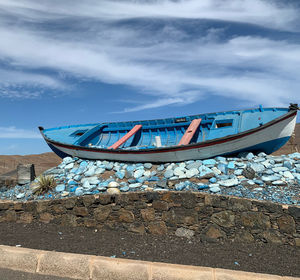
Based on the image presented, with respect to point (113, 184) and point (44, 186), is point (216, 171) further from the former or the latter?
point (44, 186)

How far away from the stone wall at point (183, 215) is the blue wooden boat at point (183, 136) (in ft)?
10.1

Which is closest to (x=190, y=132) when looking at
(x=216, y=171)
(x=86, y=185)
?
(x=216, y=171)

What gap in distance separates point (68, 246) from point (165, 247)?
2226mm

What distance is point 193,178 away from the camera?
9062 mm

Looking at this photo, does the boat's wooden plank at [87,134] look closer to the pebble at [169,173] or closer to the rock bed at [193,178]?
the rock bed at [193,178]

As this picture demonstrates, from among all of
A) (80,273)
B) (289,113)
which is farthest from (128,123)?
(80,273)

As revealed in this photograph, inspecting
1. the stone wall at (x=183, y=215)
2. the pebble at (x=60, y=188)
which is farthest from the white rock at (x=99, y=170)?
the stone wall at (x=183, y=215)

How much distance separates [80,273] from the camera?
14.5 feet

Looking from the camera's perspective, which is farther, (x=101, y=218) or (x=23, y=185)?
(x=23, y=185)

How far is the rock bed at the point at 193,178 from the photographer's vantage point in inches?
310

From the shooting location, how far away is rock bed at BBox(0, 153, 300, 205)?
787 cm

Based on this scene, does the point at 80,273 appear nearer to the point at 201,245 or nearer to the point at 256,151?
the point at 201,245

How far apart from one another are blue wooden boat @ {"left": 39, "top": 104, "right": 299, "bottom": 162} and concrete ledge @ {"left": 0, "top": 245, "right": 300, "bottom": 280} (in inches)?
239

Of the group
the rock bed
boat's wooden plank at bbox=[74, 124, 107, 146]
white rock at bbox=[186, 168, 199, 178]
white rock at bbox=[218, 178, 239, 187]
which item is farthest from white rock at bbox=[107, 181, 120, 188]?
boat's wooden plank at bbox=[74, 124, 107, 146]
